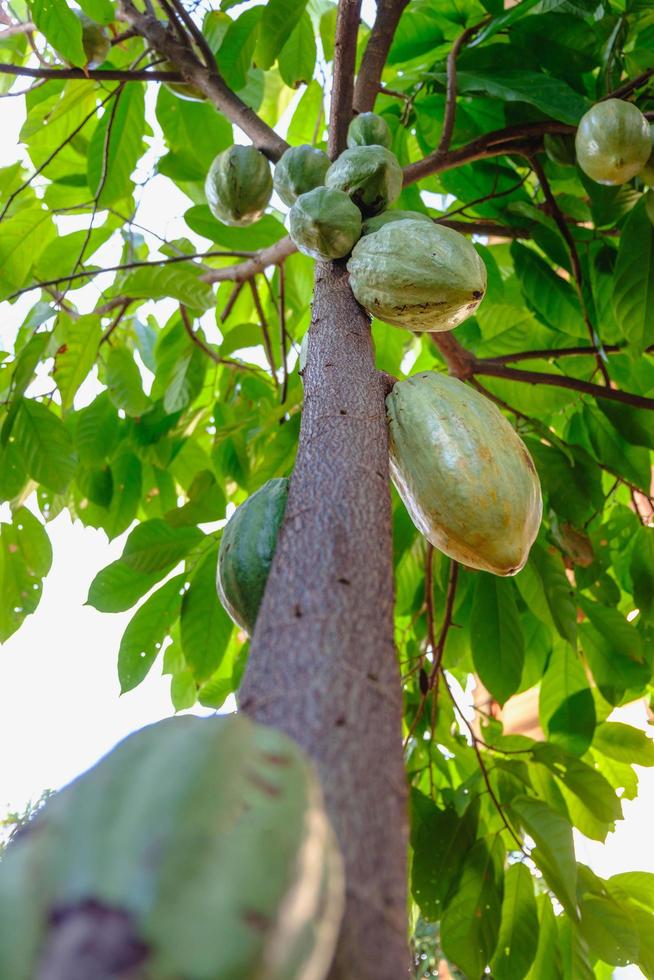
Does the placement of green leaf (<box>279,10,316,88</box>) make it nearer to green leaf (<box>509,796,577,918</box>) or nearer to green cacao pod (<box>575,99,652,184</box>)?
green cacao pod (<box>575,99,652,184</box>)

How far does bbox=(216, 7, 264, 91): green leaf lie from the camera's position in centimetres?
207

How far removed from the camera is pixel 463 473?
1.06 metres

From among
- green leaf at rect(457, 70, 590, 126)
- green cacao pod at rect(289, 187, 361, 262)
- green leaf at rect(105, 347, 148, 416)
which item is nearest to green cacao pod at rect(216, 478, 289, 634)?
green cacao pod at rect(289, 187, 361, 262)

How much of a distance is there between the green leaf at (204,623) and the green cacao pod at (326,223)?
0.83m

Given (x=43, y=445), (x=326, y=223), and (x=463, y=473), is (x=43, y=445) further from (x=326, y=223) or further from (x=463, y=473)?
(x=463, y=473)

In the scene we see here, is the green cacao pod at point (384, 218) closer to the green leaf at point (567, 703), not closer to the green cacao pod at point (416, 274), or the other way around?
the green cacao pod at point (416, 274)

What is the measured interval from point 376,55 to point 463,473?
4.02ft

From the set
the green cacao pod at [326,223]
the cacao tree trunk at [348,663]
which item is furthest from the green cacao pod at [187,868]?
the green cacao pod at [326,223]

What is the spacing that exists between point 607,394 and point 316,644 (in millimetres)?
1435

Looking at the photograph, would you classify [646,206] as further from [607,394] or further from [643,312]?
[607,394]

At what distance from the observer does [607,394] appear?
190cm

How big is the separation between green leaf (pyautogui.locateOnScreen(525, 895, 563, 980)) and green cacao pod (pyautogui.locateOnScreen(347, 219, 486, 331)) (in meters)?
1.30

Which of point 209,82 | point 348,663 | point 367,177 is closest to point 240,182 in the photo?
point 209,82

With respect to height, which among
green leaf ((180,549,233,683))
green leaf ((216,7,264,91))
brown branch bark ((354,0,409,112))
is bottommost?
green leaf ((180,549,233,683))
